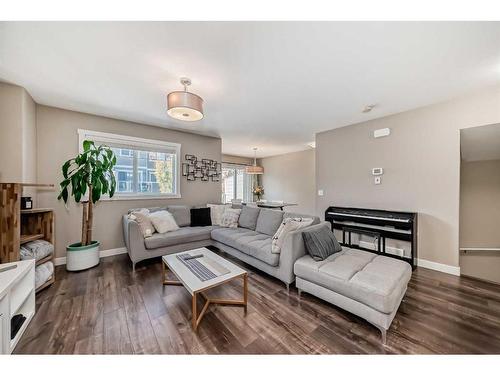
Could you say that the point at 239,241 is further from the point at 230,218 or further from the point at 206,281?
the point at 206,281

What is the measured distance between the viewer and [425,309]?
6.09ft

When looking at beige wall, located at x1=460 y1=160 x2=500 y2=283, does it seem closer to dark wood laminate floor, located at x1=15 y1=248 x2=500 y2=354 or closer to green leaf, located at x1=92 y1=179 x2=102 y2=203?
dark wood laminate floor, located at x1=15 y1=248 x2=500 y2=354

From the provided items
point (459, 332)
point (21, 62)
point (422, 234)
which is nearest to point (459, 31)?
point (459, 332)

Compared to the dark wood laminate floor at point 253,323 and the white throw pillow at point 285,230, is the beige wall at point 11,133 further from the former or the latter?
the white throw pillow at point 285,230

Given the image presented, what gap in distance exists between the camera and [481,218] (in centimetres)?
336

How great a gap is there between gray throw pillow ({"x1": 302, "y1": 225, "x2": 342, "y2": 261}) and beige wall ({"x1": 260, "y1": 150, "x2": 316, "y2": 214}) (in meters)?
4.23

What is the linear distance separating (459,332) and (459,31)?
7.92 feet

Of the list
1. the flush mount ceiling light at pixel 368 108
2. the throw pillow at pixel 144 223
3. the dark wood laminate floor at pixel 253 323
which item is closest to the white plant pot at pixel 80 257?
the dark wood laminate floor at pixel 253 323

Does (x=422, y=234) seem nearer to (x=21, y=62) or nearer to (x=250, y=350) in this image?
(x=250, y=350)

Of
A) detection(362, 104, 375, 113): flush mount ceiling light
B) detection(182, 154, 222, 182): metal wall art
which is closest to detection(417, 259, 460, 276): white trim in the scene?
detection(362, 104, 375, 113): flush mount ceiling light

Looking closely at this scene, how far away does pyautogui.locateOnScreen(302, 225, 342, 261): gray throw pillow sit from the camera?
2036mm

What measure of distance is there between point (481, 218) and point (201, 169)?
5496mm

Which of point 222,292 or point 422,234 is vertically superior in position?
point 422,234

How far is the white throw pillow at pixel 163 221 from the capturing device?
3.12 meters
